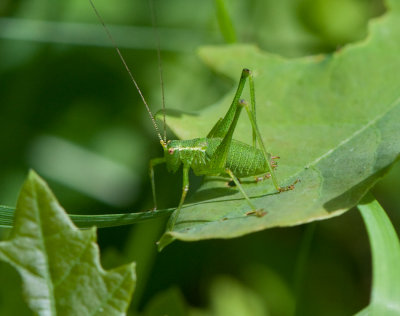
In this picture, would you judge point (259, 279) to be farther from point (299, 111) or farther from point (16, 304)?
point (16, 304)

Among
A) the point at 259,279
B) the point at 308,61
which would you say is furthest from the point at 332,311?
the point at 308,61

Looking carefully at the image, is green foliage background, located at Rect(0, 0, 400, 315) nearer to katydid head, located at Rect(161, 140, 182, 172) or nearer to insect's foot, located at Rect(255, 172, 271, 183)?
katydid head, located at Rect(161, 140, 182, 172)

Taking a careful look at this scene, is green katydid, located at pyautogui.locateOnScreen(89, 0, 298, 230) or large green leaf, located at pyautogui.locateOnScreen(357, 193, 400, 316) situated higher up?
green katydid, located at pyautogui.locateOnScreen(89, 0, 298, 230)

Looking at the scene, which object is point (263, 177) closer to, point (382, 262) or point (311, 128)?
point (311, 128)

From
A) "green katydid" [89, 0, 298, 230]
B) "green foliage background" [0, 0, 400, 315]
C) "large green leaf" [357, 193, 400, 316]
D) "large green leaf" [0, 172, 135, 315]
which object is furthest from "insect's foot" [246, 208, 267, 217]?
"green foliage background" [0, 0, 400, 315]

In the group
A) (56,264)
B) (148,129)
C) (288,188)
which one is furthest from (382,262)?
(148,129)

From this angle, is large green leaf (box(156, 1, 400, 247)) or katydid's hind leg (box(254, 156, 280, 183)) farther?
katydid's hind leg (box(254, 156, 280, 183))

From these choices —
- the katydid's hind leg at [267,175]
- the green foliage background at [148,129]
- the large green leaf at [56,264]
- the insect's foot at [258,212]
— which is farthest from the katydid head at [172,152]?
the large green leaf at [56,264]
